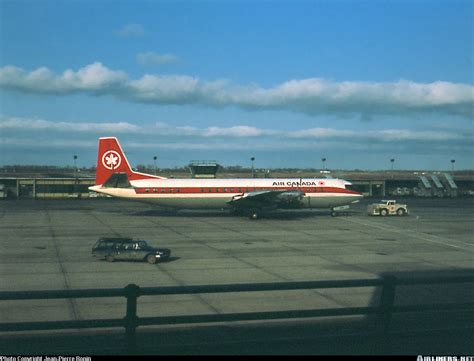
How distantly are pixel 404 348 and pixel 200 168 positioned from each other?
82.3 m

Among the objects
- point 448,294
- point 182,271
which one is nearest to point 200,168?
point 182,271

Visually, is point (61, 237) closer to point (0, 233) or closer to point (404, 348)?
point (0, 233)

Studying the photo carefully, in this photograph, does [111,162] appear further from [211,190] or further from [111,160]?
[211,190]

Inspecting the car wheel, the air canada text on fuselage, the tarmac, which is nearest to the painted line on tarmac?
the tarmac

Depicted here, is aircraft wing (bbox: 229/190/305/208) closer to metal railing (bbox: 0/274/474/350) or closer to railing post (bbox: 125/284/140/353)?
metal railing (bbox: 0/274/474/350)

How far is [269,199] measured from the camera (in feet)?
174

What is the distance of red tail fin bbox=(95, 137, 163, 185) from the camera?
54.1 m

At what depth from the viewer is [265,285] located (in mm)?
7484

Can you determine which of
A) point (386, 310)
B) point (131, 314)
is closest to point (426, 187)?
point (386, 310)

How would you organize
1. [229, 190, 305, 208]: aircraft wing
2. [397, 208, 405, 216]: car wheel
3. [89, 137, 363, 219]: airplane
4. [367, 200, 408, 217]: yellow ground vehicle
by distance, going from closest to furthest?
[89, 137, 363, 219]: airplane → [229, 190, 305, 208]: aircraft wing → [367, 200, 408, 217]: yellow ground vehicle → [397, 208, 405, 216]: car wheel

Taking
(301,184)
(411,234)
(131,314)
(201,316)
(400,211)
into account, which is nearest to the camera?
(131,314)

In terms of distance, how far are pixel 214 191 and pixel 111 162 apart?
11.4 metres

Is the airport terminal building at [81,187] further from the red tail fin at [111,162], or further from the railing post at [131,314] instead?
the railing post at [131,314]

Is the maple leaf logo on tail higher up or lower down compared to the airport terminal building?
higher up
